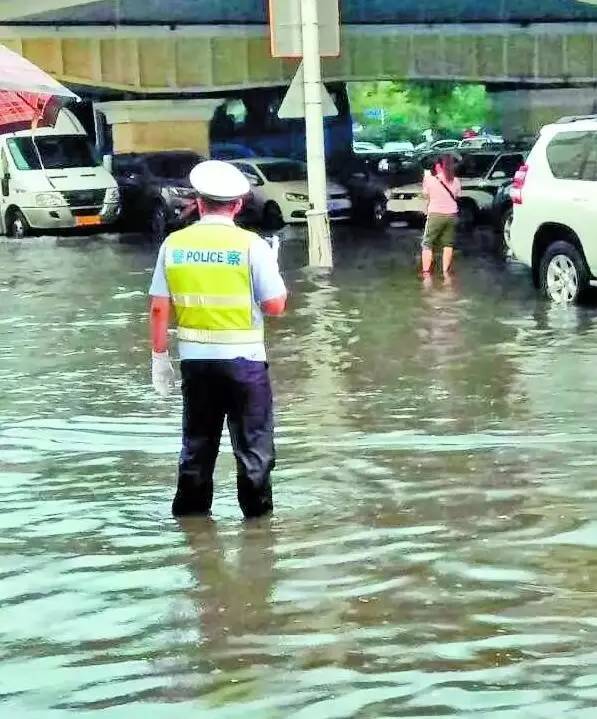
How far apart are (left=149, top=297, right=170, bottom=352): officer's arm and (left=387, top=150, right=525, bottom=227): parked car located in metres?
20.4

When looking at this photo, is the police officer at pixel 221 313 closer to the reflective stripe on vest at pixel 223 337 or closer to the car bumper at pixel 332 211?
the reflective stripe on vest at pixel 223 337

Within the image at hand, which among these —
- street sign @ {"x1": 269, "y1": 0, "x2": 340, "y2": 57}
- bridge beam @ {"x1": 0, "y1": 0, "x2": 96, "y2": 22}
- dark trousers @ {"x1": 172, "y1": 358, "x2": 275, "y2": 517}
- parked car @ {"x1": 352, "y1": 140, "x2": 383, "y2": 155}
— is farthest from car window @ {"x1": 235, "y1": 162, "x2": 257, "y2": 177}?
dark trousers @ {"x1": 172, "y1": 358, "x2": 275, "y2": 517}

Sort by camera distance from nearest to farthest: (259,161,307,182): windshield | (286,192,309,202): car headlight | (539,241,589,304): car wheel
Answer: (539,241,589,304): car wheel < (286,192,309,202): car headlight < (259,161,307,182): windshield

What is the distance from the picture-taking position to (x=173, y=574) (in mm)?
5906

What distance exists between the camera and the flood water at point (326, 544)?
185 inches

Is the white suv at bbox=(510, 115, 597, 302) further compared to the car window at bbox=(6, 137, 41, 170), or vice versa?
the car window at bbox=(6, 137, 41, 170)

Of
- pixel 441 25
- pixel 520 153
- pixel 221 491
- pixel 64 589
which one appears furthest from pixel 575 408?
pixel 441 25

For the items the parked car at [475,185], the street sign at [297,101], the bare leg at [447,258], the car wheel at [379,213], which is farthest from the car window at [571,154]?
the car wheel at [379,213]

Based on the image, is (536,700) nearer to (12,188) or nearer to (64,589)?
(64,589)

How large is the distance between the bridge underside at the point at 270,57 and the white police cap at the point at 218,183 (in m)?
26.0

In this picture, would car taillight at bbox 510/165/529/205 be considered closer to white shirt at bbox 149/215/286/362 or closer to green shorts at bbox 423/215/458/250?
green shorts at bbox 423/215/458/250

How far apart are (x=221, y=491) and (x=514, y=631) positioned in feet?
8.07

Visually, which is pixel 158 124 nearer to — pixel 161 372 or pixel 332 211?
pixel 332 211

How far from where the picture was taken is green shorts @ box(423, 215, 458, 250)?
17250 mm
